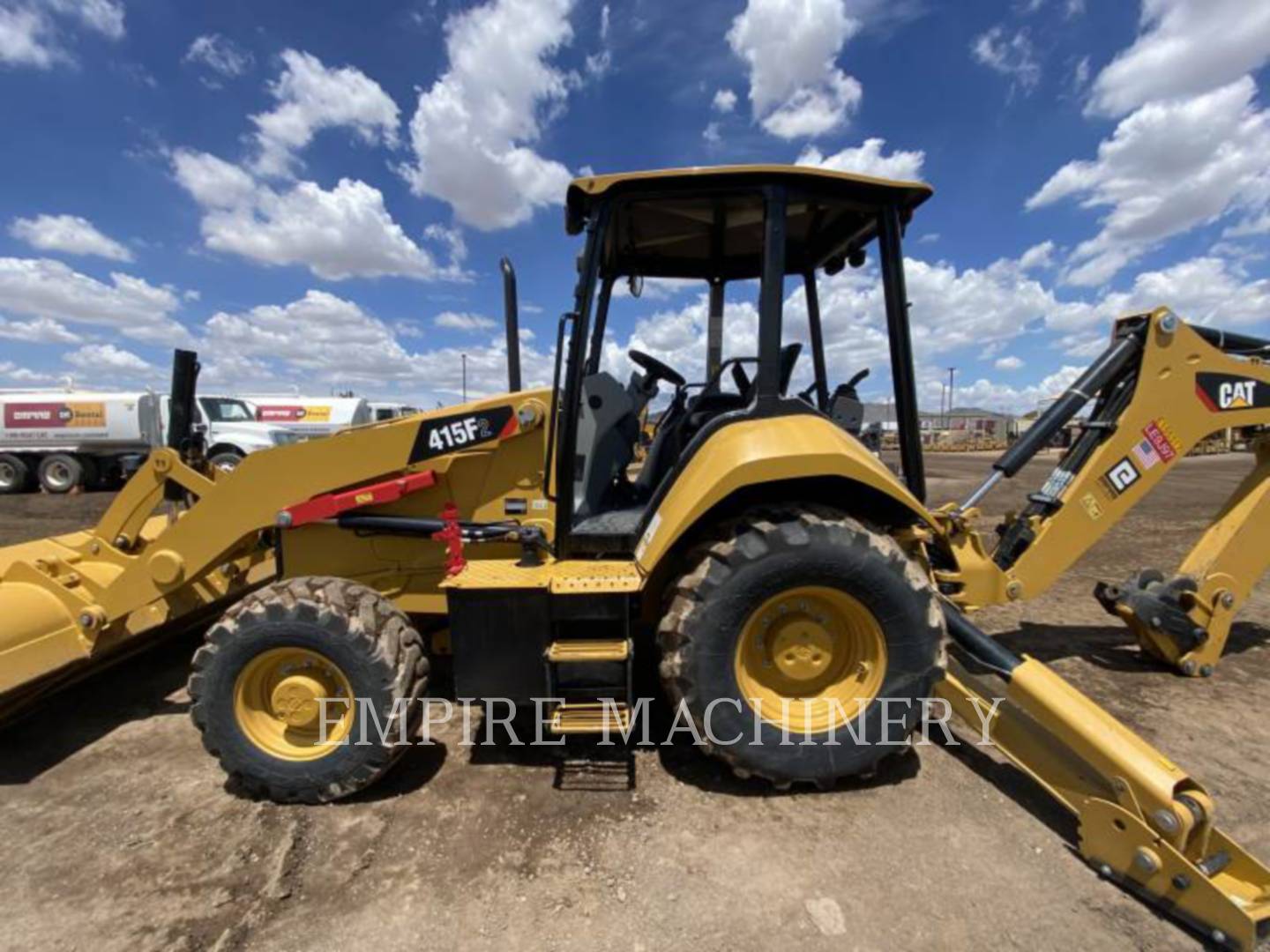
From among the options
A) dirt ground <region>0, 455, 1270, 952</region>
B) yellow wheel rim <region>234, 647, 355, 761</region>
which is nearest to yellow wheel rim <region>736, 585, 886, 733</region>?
dirt ground <region>0, 455, 1270, 952</region>

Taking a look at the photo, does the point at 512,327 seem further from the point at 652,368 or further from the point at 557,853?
the point at 557,853

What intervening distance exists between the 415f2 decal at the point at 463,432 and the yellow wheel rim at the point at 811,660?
1.64 meters

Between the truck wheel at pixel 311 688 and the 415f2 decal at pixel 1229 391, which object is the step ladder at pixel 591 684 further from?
the 415f2 decal at pixel 1229 391

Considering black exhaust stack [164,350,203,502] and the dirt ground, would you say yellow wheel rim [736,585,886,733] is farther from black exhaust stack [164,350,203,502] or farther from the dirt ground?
black exhaust stack [164,350,203,502]

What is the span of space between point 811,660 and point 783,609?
0.29m

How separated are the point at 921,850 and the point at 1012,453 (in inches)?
103

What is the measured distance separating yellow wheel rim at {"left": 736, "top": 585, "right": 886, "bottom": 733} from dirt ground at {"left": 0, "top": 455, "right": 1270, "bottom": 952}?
374 mm

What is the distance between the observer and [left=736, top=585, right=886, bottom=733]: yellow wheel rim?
2.96 m

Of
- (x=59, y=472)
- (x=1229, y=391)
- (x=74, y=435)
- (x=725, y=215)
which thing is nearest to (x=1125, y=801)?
(x=1229, y=391)

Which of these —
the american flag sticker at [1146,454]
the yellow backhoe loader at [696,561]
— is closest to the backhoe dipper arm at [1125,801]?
the yellow backhoe loader at [696,561]

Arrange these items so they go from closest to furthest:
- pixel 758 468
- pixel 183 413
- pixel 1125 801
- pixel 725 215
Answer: pixel 1125 801 → pixel 758 468 → pixel 725 215 → pixel 183 413

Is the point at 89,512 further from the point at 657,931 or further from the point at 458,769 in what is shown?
the point at 657,931

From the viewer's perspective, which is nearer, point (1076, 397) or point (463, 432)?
point (463, 432)

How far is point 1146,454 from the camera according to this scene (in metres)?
3.90
